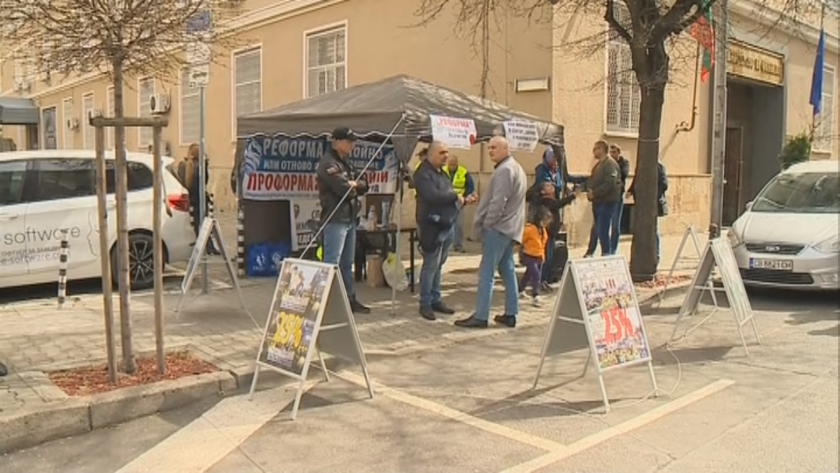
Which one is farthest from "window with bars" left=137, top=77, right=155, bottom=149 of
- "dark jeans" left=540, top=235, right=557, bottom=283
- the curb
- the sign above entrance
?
the curb

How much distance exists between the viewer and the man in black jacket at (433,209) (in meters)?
7.62

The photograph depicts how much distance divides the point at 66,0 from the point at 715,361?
568cm

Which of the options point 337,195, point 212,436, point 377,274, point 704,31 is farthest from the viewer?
point 704,31

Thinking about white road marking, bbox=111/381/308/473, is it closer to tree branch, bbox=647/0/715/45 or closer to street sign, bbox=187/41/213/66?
street sign, bbox=187/41/213/66

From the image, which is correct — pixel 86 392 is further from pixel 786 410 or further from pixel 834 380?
pixel 834 380

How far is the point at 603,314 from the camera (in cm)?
534

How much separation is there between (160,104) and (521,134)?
17264 millimetres

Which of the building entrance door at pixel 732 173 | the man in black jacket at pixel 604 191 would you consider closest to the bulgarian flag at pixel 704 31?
the man in black jacket at pixel 604 191

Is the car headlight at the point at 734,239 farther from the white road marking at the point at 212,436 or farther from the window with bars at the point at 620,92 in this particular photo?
the white road marking at the point at 212,436

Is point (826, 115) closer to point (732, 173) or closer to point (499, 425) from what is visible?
point (732, 173)

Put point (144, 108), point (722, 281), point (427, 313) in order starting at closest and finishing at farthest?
point (722, 281) < point (427, 313) < point (144, 108)

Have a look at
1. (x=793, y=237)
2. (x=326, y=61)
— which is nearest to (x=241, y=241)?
(x=793, y=237)

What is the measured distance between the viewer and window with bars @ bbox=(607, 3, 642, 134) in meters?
14.4

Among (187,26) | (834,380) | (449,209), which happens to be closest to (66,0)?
(187,26)
